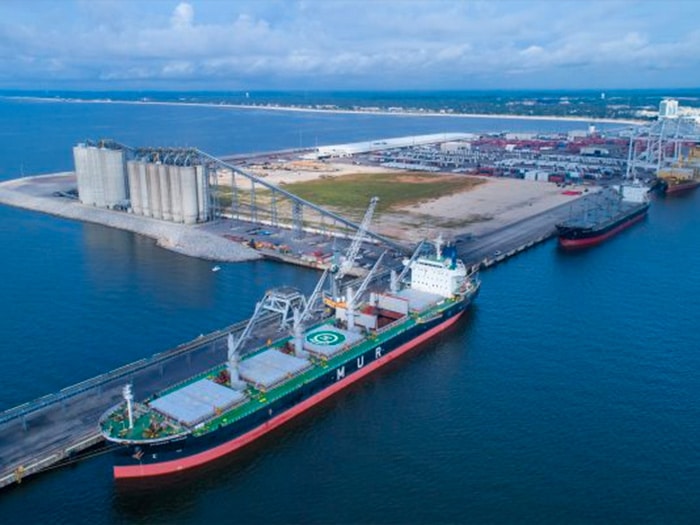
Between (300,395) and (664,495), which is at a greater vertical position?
(300,395)

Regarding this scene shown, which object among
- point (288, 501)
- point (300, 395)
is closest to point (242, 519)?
point (288, 501)

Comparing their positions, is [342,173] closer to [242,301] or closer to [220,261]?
[220,261]

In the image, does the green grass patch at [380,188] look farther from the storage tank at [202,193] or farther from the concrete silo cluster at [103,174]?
the concrete silo cluster at [103,174]

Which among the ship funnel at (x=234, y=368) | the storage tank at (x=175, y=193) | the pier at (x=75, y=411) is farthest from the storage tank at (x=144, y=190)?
the ship funnel at (x=234, y=368)

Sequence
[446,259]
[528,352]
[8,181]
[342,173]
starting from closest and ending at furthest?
[528,352] < [446,259] < [8,181] < [342,173]

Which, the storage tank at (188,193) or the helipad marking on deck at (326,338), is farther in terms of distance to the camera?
the storage tank at (188,193)

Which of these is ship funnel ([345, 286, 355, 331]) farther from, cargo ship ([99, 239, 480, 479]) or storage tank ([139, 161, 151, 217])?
storage tank ([139, 161, 151, 217])

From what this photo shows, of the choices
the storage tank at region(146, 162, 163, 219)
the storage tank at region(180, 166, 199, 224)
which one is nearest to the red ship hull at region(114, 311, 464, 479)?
the storage tank at region(180, 166, 199, 224)
